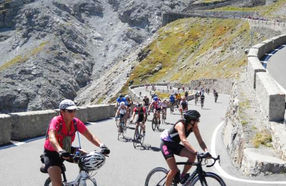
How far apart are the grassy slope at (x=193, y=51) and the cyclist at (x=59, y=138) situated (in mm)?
51835

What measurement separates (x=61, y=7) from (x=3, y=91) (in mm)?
63917

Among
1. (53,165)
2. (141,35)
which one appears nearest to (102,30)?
(141,35)

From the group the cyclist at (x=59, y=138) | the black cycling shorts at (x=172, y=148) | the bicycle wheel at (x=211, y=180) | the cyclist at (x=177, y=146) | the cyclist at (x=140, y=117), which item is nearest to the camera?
the cyclist at (x=59, y=138)

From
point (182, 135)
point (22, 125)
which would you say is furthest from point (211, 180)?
point (22, 125)

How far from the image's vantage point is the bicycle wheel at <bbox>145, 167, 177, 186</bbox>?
25.8 ft

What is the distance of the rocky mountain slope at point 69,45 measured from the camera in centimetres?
11550

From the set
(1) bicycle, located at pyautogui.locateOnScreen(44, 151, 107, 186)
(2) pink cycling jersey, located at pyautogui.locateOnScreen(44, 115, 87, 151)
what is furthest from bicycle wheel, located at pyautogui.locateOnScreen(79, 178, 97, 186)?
(2) pink cycling jersey, located at pyautogui.locateOnScreen(44, 115, 87, 151)

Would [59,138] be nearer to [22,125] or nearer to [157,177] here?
[157,177]

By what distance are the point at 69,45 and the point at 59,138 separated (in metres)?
145

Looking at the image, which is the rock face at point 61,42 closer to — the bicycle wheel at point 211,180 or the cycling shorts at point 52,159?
the cycling shorts at point 52,159

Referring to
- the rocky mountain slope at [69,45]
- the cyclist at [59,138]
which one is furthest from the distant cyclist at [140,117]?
the rocky mountain slope at [69,45]

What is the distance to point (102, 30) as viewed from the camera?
168 meters

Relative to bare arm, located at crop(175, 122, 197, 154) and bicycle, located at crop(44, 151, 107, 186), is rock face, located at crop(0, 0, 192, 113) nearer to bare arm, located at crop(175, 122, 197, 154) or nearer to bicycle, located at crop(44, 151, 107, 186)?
bare arm, located at crop(175, 122, 197, 154)

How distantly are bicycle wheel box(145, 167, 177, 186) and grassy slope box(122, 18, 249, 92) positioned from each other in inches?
1982
